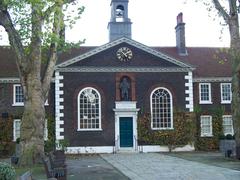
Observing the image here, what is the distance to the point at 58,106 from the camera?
3312 centimetres

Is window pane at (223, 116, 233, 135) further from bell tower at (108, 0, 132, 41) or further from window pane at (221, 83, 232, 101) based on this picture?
bell tower at (108, 0, 132, 41)

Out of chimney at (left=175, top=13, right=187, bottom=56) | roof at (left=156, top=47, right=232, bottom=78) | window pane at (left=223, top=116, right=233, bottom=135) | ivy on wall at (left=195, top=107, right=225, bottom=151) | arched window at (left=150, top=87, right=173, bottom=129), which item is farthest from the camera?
chimney at (left=175, top=13, right=187, bottom=56)

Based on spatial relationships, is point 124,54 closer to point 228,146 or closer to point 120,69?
point 120,69

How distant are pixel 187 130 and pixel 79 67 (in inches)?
366

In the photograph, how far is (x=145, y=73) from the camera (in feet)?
113

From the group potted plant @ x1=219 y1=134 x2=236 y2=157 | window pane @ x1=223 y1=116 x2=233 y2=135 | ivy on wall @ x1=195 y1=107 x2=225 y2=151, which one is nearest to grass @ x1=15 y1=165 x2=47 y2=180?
potted plant @ x1=219 y1=134 x2=236 y2=157

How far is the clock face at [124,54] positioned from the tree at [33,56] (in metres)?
11.7

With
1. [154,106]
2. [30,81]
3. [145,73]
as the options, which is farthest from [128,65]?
[30,81]

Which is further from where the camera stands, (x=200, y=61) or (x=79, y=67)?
(x=200, y=61)

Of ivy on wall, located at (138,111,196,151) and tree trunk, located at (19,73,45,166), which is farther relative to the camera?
ivy on wall, located at (138,111,196,151)

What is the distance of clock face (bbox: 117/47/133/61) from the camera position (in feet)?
112

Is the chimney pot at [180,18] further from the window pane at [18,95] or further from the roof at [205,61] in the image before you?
the window pane at [18,95]

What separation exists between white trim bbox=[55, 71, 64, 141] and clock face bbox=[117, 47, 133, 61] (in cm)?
464

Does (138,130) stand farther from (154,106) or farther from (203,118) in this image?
(203,118)
